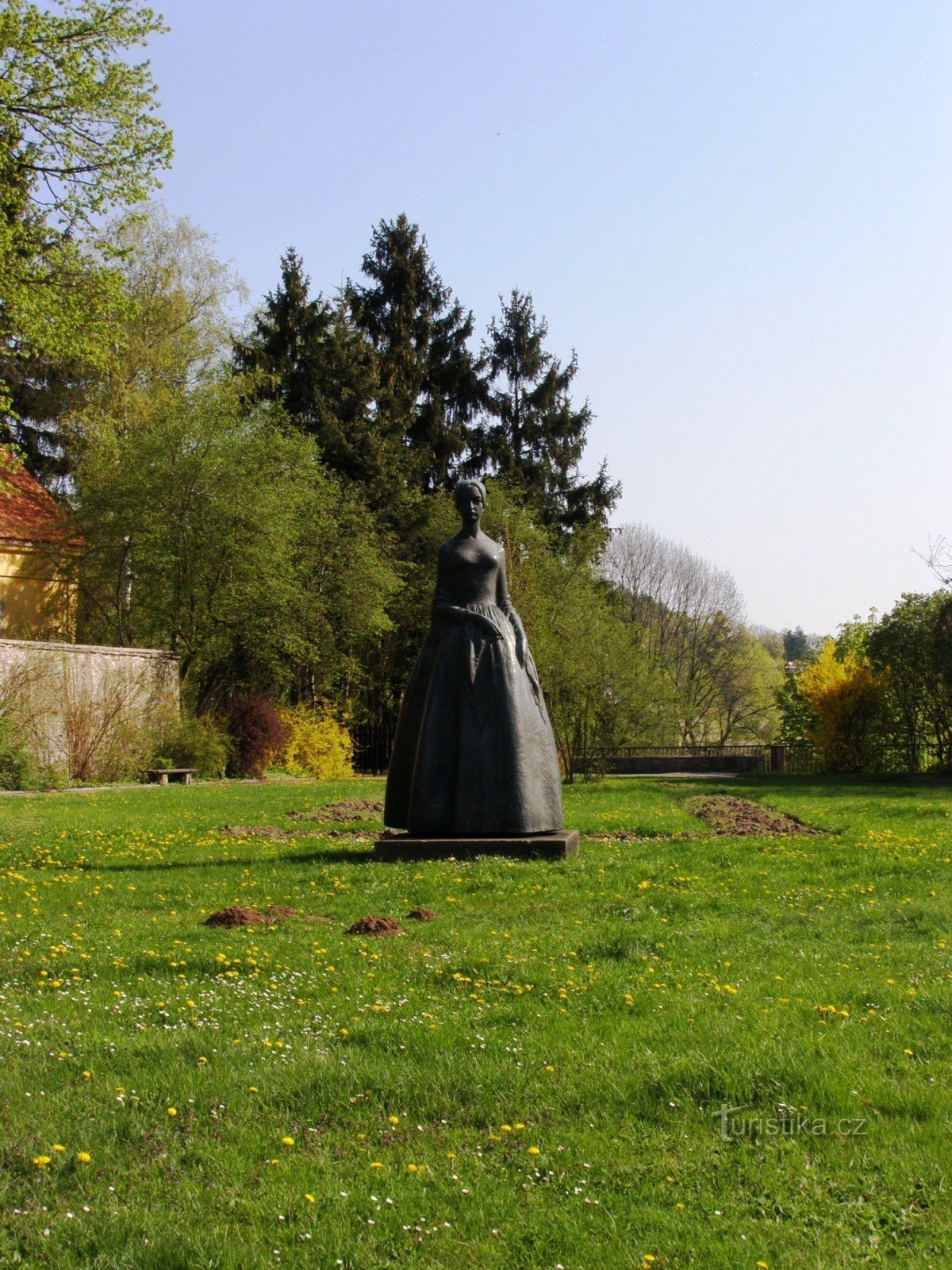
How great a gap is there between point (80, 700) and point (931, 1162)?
A: 2085cm

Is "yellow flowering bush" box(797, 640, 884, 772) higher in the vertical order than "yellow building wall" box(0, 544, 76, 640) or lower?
lower

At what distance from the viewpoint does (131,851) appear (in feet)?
36.7

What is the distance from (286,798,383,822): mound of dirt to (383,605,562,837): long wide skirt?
4.31 metres

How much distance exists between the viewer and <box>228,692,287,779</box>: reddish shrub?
2650cm

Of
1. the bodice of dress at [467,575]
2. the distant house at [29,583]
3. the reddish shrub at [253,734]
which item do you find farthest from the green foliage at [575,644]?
the bodice of dress at [467,575]

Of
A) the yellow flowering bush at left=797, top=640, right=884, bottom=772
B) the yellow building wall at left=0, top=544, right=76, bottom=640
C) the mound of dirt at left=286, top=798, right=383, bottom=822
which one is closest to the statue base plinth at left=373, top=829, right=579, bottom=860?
the mound of dirt at left=286, top=798, right=383, bottom=822

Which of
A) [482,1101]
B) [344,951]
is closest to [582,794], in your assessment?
[344,951]

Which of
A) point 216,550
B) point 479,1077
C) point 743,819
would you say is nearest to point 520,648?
point 743,819

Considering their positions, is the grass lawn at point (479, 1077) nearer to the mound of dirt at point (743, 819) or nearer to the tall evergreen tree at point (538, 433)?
the mound of dirt at point (743, 819)

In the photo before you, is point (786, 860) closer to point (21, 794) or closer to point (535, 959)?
point (535, 959)

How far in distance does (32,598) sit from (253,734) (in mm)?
9353

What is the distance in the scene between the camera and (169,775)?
77.4 feet

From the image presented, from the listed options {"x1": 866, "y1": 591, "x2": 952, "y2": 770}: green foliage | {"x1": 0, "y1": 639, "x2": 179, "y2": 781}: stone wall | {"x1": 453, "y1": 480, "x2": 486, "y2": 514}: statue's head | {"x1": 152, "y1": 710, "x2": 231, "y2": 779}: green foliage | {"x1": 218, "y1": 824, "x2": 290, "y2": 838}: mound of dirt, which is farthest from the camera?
{"x1": 866, "y1": 591, "x2": 952, "y2": 770}: green foliage

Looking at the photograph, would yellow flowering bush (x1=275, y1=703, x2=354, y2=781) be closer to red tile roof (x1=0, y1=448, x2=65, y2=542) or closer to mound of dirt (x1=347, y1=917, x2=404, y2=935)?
red tile roof (x1=0, y1=448, x2=65, y2=542)
